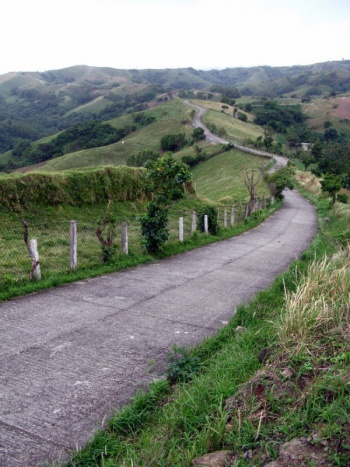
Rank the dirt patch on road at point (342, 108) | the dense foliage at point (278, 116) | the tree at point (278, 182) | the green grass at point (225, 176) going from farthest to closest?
the dirt patch on road at point (342, 108) → the dense foliage at point (278, 116) → the green grass at point (225, 176) → the tree at point (278, 182)

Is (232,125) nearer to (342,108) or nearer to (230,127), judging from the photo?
(230,127)

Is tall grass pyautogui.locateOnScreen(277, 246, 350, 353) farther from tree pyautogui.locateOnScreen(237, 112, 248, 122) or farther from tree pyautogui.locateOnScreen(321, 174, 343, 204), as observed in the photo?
tree pyautogui.locateOnScreen(237, 112, 248, 122)

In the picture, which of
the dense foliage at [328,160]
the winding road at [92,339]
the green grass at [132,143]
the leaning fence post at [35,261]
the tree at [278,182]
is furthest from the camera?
the green grass at [132,143]

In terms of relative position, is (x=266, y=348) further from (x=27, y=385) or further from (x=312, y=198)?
(x=312, y=198)

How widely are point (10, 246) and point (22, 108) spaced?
208 metres

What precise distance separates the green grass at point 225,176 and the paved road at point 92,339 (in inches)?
1034

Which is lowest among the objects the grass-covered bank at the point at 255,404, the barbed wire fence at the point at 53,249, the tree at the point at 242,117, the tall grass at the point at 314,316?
the barbed wire fence at the point at 53,249

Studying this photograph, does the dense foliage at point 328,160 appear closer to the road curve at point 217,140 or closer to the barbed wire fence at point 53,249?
the road curve at point 217,140

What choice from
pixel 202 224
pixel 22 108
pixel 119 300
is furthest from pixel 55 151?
pixel 22 108

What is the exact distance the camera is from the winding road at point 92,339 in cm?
359

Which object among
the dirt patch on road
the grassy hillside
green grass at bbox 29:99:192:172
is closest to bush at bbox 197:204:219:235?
green grass at bbox 29:99:192:172

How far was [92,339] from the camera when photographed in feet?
17.8

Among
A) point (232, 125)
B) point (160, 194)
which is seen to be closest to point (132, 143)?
point (232, 125)

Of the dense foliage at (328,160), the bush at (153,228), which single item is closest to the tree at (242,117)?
the dense foliage at (328,160)
